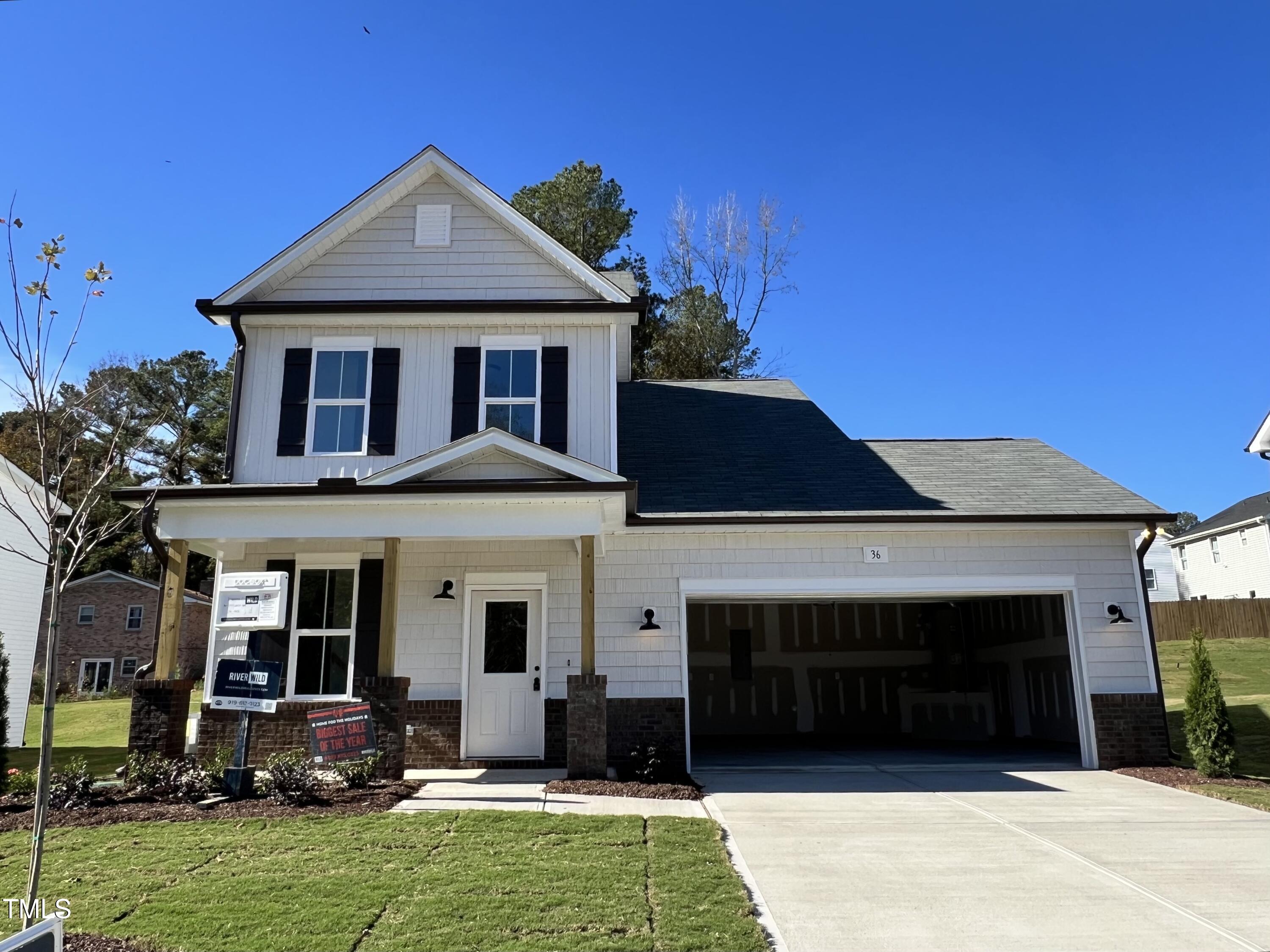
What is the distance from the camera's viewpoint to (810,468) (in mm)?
13281

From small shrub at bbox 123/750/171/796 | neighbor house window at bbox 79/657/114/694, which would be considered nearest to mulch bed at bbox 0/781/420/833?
small shrub at bbox 123/750/171/796

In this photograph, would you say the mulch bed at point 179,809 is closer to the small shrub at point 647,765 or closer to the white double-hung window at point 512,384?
the small shrub at point 647,765

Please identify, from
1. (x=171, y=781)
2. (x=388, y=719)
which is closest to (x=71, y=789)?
(x=171, y=781)

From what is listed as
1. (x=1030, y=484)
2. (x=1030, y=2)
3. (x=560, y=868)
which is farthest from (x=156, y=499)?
(x=1030, y=2)

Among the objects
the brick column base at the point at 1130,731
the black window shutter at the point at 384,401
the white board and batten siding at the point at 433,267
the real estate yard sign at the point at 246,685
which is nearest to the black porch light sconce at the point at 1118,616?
the brick column base at the point at 1130,731

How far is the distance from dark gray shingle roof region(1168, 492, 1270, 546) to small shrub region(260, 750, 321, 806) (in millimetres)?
38794

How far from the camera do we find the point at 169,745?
9.68 metres

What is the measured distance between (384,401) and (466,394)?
3.65 feet

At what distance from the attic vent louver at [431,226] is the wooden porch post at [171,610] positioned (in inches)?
210

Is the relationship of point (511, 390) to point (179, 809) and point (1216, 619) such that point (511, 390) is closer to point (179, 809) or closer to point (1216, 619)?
point (179, 809)

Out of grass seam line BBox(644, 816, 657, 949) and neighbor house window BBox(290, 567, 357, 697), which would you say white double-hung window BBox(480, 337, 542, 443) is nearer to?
neighbor house window BBox(290, 567, 357, 697)

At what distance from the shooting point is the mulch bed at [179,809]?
7.73 m

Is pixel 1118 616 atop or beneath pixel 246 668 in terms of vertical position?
atop

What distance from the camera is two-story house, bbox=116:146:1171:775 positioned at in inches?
405
